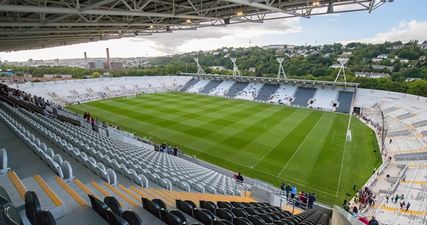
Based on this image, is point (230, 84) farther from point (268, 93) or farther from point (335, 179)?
point (335, 179)

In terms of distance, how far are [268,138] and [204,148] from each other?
20.7 feet

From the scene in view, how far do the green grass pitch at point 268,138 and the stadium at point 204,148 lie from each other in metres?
0.13

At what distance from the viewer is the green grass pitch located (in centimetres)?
1636

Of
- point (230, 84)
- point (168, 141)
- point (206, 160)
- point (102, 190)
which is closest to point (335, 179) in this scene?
point (206, 160)

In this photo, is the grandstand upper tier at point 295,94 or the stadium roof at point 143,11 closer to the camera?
the stadium roof at point 143,11

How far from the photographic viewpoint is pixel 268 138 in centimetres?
2312

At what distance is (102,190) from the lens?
4.40m

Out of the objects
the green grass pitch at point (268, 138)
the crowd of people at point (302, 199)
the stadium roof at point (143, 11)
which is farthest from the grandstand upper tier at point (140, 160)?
the stadium roof at point (143, 11)

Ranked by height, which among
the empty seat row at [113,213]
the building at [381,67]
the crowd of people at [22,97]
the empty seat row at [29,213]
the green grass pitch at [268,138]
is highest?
the building at [381,67]

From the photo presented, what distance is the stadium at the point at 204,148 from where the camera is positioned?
3.90 meters

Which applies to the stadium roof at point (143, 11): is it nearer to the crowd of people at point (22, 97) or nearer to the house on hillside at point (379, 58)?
the crowd of people at point (22, 97)

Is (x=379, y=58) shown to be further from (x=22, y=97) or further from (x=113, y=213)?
(x=113, y=213)

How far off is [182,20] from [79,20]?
18.3 ft

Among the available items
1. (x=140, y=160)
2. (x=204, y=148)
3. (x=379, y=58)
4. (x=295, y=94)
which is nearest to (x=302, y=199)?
(x=140, y=160)
